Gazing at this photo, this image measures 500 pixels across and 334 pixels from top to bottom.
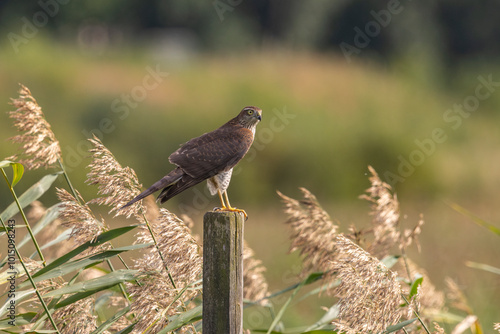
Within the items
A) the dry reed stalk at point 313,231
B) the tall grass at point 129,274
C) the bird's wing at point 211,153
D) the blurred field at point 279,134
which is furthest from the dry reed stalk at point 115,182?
the blurred field at point 279,134

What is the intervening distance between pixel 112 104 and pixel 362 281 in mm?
11745

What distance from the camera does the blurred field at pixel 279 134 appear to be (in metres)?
12.5

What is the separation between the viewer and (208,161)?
3436 millimetres

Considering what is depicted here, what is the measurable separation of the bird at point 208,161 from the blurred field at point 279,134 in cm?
637

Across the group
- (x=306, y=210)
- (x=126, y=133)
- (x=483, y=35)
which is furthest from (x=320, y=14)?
(x=306, y=210)

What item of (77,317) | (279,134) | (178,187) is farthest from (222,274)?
(279,134)

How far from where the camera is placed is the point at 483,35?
31797 millimetres

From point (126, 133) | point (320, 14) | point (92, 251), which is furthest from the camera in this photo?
point (320, 14)

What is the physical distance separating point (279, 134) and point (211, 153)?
10.2 metres

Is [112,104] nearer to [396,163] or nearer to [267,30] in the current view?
[396,163]

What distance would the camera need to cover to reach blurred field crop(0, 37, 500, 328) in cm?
1245

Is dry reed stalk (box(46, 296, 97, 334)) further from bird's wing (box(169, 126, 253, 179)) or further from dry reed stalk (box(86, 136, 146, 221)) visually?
bird's wing (box(169, 126, 253, 179))

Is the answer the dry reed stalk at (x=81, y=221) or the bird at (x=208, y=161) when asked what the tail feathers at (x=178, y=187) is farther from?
the dry reed stalk at (x=81, y=221)

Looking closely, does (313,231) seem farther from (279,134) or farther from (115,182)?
(279,134)
